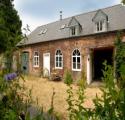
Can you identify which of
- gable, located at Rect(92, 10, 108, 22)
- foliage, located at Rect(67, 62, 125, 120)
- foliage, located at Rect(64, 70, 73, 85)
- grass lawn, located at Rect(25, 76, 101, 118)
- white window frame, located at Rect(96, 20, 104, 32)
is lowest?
grass lawn, located at Rect(25, 76, 101, 118)

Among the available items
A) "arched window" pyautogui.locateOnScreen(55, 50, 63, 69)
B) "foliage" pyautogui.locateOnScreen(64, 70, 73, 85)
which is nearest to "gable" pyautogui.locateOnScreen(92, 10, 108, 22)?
"arched window" pyautogui.locateOnScreen(55, 50, 63, 69)

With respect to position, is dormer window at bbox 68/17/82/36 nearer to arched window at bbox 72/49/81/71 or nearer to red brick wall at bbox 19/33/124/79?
red brick wall at bbox 19/33/124/79

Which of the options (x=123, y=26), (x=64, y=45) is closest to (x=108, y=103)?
(x=123, y=26)

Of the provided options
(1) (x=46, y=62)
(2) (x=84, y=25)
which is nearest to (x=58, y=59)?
(1) (x=46, y=62)

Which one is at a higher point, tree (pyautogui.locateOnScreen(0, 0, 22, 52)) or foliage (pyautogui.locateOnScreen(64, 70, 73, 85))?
tree (pyautogui.locateOnScreen(0, 0, 22, 52))

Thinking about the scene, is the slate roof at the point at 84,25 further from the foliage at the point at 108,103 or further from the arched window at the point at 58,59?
the foliage at the point at 108,103

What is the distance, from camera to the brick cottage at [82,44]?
31094mm

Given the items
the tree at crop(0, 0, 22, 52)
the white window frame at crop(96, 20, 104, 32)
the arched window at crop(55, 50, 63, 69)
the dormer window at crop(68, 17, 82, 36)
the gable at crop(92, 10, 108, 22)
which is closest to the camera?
the tree at crop(0, 0, 22, 52)

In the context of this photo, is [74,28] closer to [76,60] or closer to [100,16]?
[76,60]

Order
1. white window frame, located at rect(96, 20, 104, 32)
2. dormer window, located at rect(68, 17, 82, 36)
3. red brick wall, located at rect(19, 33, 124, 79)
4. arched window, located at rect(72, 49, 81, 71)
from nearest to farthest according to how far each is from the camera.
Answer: red brick wall, located at rect(19, 33, 124, 79), white window frame, located at rect(96, 20, 104, 32), arched window, located at rect(72, 49, 81, 71), dormer window, located at rect(68, 17, 82, 36)

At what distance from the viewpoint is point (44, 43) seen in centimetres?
3934

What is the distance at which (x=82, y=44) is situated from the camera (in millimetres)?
33094

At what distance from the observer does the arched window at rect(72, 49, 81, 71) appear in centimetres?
3322

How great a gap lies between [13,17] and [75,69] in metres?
19.8
